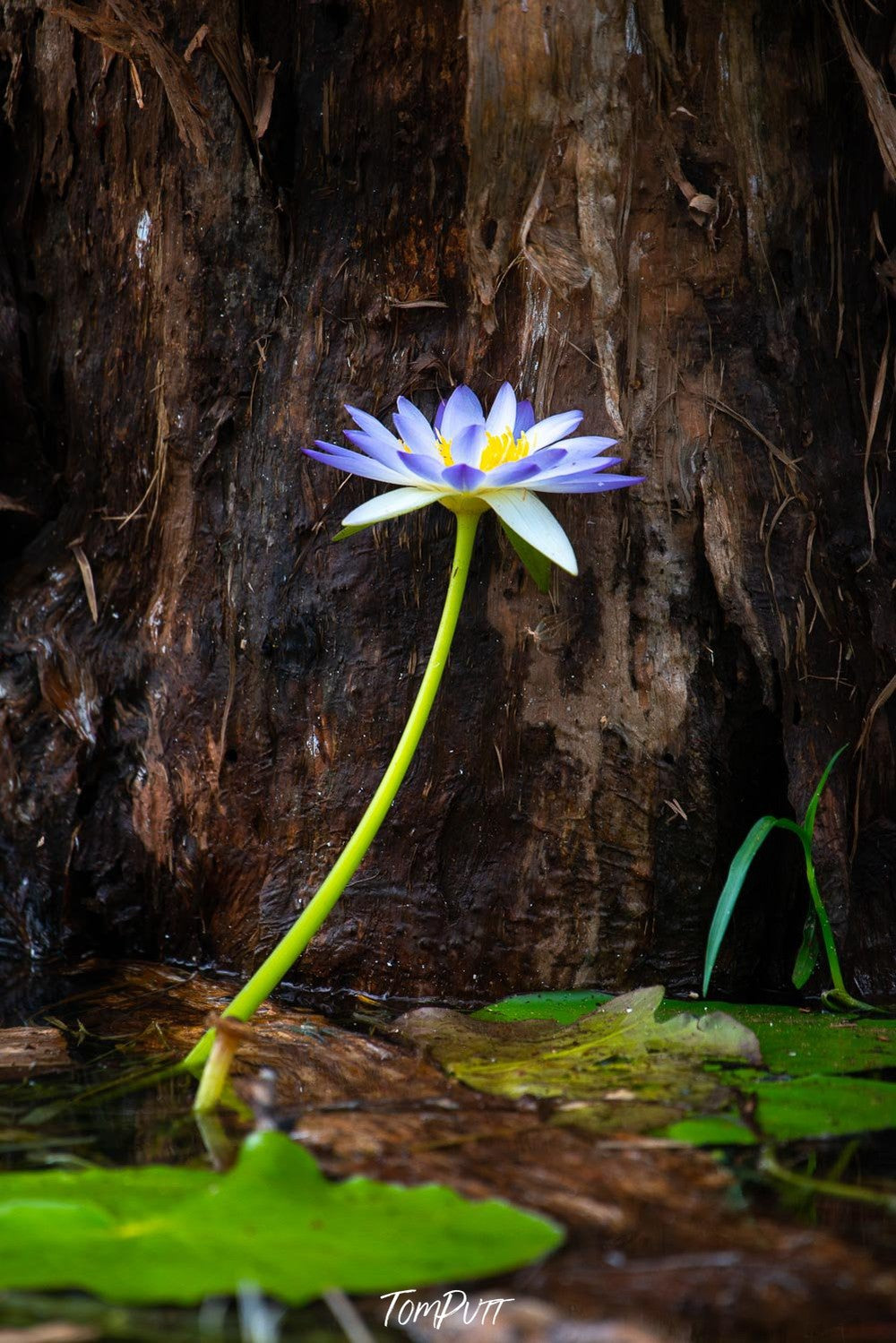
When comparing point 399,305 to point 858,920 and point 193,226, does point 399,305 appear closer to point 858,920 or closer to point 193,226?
point 193,226

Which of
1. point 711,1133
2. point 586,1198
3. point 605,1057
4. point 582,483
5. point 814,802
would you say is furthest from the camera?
point 814,802

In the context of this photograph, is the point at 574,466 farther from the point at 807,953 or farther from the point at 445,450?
the point at 807,953

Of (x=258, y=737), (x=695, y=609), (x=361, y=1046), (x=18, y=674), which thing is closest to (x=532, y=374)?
(x=695, y=609)

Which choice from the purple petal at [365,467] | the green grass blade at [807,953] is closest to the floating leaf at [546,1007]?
the green grass blade at [807,953]

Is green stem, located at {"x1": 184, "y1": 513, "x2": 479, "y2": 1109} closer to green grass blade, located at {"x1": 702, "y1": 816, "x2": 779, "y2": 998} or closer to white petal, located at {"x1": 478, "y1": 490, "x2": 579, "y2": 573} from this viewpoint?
white petal, located at {"x1": 478, "y1": 490, "x2": 579, "y2": 573}

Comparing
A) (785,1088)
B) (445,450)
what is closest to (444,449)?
(445,450)

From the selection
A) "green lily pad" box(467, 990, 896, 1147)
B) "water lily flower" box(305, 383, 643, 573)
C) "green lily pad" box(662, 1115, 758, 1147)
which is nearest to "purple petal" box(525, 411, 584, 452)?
"water lily flower" box(305, 383, 643, 573)
